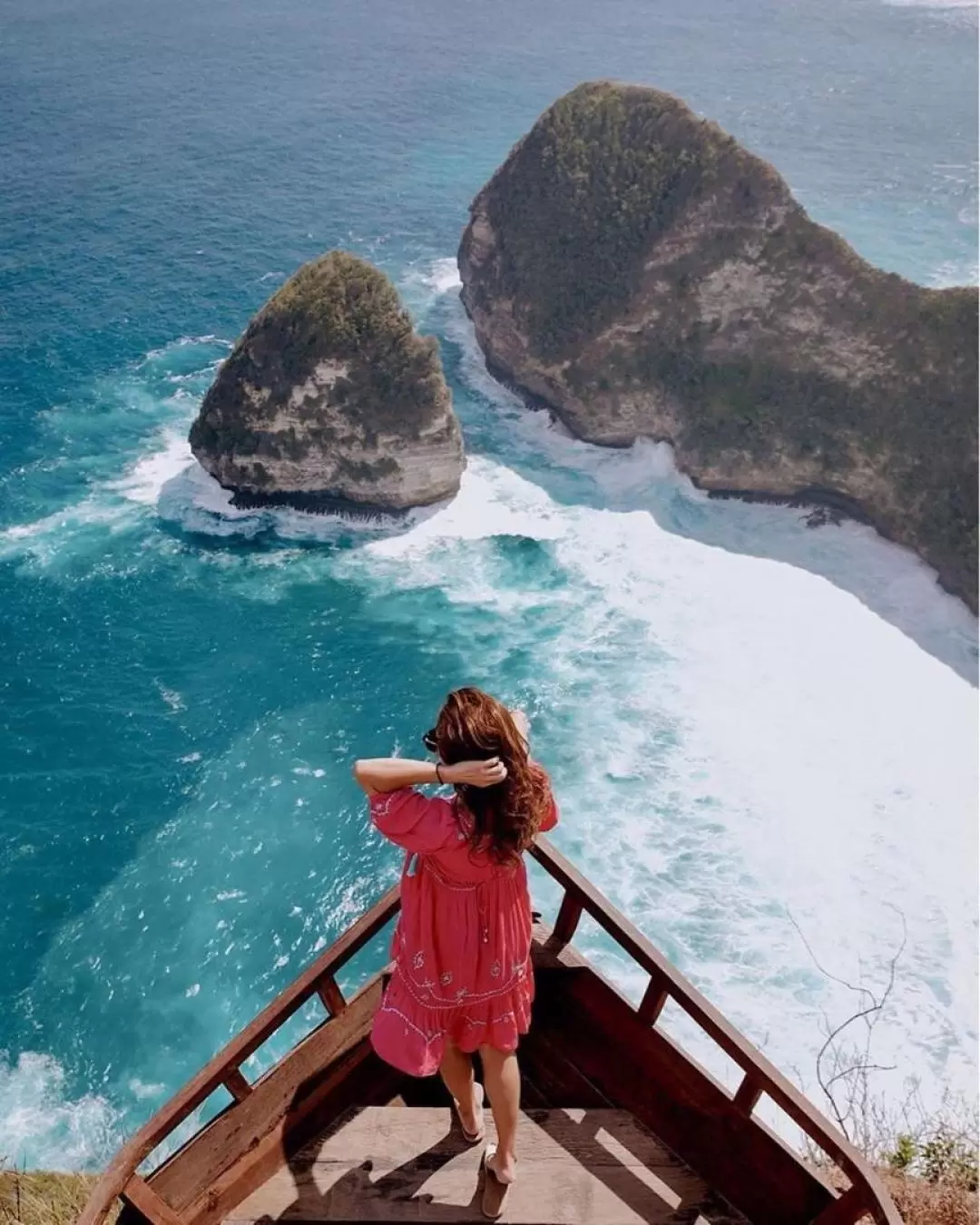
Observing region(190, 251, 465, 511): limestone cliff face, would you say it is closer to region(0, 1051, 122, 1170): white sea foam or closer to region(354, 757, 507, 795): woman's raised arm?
region(0, 1051, 122, 1170): white sea foam

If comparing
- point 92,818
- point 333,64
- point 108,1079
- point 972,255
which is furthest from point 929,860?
point 333,64

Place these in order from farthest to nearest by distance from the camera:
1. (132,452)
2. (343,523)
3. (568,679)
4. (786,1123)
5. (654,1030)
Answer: (132,452) < (343,523) < (568,679) < (786,1123) < (654,1030)

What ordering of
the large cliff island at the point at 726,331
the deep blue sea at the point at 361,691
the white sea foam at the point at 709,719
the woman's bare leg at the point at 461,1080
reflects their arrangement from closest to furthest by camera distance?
the woman's bare leg at the point at 461,1080 → the deep blue sea at the point at 361,691 → the white sea foam at the point at 709,719 → the large cliff island at the point at 726,331

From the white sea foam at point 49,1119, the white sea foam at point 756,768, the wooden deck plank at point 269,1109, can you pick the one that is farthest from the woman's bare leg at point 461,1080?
the white sea foam at point 756,768

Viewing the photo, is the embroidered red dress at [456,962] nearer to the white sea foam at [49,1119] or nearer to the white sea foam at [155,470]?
the white sea foam at [49,1119]

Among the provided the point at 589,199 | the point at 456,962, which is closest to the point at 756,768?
the point at 456,962

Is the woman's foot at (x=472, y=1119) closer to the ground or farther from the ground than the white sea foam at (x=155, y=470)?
farther from the ground

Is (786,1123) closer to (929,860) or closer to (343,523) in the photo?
(929,860)
